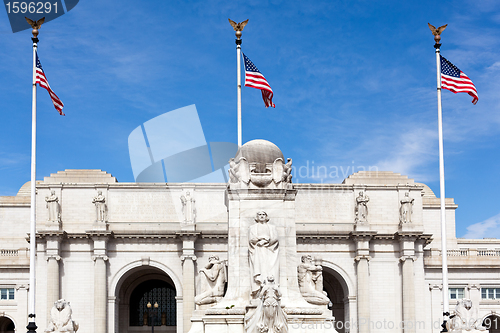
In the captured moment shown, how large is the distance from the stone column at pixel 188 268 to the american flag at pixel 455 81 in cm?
2955

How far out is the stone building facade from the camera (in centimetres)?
6241

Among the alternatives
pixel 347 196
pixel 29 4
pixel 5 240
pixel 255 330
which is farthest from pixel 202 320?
pixel 5 240

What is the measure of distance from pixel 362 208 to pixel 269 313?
46.2m

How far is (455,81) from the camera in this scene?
40.2m

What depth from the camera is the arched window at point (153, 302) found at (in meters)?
68.3

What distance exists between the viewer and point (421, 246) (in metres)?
65.2

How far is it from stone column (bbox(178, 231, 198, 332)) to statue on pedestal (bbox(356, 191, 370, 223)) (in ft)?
49.9

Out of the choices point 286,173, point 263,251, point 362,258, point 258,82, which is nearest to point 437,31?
point 258,82

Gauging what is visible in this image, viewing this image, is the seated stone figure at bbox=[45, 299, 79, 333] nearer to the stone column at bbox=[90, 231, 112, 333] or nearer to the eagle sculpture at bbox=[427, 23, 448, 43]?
the eagle sculpture at bbox=[427, 23, 448, 43]

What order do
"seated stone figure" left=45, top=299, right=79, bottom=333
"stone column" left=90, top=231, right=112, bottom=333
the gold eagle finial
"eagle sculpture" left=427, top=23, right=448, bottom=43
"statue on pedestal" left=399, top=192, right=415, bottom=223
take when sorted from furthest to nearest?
"statue on pedestal" left=399, top=192, right=415, bottom=223, "stone column" left=90, top=231, right=112, bottom=333, the gold eagle finial, "eagle sculpture" left=427, top=23, right=448, bottom=43, "seated stone figure" left=45, top=299, right=79, bottom=333

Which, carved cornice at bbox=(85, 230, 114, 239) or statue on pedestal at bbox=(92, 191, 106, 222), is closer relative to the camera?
carved cornice at bbox=(85, 230, 114, 239)

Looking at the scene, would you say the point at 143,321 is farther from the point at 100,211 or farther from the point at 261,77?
the point at 261,77

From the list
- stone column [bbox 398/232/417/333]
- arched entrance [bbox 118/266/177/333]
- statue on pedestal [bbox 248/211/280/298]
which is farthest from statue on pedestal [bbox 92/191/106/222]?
statue on pedestal [bbox 248/211/280/298]

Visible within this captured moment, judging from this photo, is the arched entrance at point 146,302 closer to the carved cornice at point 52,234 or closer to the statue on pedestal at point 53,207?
the carved cornice at point 52,234
